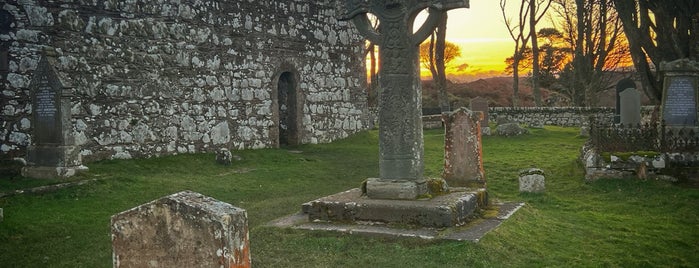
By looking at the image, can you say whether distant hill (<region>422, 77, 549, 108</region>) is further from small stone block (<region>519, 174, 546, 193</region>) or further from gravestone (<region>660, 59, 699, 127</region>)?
small stone block (<region>519, 174, 546, 193</region>)

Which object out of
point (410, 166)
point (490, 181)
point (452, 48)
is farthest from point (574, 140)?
point (452, 48)

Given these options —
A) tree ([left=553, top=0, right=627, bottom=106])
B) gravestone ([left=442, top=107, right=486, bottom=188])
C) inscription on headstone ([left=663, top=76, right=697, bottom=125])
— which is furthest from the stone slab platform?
tree ([left=553, top=0, right=627, bottom=106])

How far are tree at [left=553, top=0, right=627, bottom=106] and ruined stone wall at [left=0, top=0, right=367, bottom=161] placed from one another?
654 inches

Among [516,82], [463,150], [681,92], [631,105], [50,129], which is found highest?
[516,82]

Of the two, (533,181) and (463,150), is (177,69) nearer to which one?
(463,150)

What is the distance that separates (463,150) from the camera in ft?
34.4

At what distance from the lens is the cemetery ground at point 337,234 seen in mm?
6496

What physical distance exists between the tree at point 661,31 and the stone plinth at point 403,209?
1002 centimetres

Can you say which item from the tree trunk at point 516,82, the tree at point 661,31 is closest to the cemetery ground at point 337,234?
the tree at point 661,31

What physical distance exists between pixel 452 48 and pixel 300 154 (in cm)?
4509

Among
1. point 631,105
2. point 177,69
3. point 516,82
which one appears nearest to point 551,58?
point 516,82

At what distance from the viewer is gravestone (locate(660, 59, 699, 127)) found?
506 inches

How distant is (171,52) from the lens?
14.8 m

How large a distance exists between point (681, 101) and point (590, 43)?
22377 millimetres
